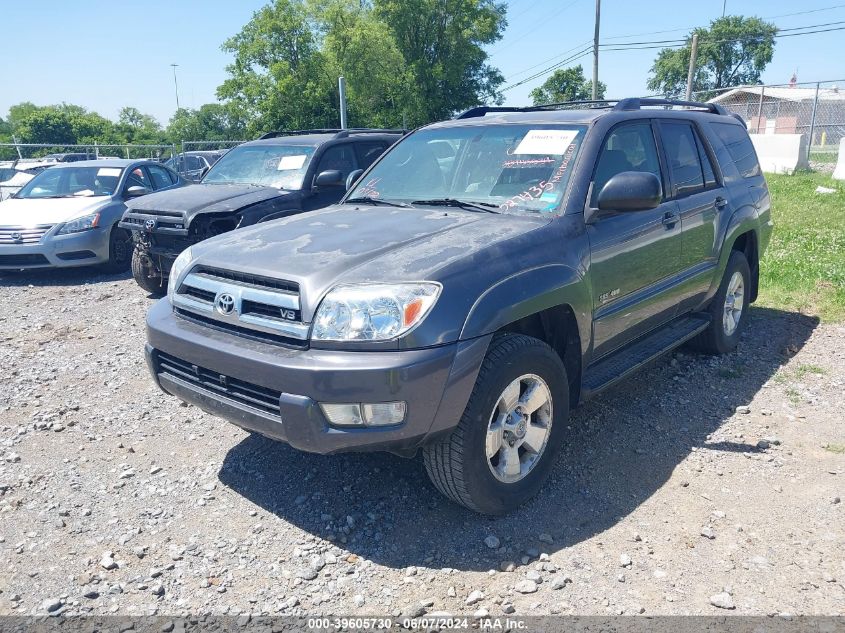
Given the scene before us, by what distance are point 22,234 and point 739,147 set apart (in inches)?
326

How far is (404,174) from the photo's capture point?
4.33 metres

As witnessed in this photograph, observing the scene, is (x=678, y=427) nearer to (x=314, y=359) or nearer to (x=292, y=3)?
(x=314, y=359)

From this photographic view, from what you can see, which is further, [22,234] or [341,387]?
[22,234]

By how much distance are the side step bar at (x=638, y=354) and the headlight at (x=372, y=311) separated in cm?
130

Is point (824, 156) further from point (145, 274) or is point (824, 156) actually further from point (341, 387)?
point (341, 387)

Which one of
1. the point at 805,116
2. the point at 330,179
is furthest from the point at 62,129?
the point at 330,179

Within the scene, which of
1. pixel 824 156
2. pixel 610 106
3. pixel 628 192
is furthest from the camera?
pixel 824 156

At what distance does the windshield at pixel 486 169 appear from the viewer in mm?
3645

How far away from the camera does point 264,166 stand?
8086 millimetres

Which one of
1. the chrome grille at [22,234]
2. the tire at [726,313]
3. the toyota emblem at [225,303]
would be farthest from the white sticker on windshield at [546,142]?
the chrome grille at [22,234]

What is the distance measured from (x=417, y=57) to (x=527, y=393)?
137ft

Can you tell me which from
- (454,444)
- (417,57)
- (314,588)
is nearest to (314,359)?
(454,444)

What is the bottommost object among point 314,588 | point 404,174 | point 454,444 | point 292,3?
point 314,588

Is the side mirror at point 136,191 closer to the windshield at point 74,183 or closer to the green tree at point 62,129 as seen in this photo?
the windshield at point 74,183
